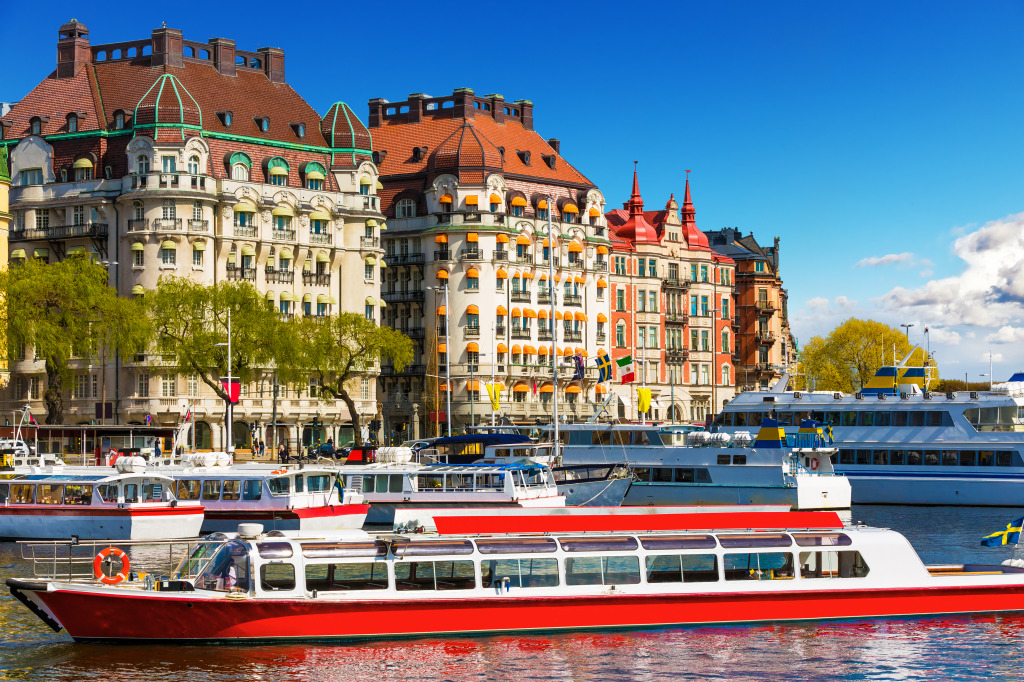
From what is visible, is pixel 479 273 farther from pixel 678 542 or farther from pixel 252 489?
pixel 678 542

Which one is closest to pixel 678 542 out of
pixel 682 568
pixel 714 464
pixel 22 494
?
pixel 682 568

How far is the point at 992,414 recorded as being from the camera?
78938 millimetres

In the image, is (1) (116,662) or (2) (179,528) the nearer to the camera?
(1) (116,662)

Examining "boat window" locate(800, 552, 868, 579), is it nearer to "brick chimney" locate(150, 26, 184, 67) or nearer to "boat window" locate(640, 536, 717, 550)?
"boat window" locate(640, 536, 717, 550)

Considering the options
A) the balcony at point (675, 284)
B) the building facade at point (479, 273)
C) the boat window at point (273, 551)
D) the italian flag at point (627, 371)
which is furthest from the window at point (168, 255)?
the boat window at point (273, 551)

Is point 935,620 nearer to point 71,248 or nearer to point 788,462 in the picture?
point 788,462

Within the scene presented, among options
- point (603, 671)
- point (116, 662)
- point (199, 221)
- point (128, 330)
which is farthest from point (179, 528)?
point (199, 221)

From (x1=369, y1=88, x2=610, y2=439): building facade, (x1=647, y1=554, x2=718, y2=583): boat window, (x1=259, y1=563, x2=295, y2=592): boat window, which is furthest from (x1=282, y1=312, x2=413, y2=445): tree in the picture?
(x1=259, y1=563, x2=295, y2=592): boat window

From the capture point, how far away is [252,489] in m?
60.0

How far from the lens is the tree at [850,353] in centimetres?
15700

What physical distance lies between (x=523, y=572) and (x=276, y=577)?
6159 mm

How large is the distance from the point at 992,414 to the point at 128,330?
177 ft

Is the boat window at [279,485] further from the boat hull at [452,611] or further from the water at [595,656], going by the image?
the boat hull at [452,611]

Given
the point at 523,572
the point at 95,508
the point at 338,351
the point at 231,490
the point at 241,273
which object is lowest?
the point at 523,572
